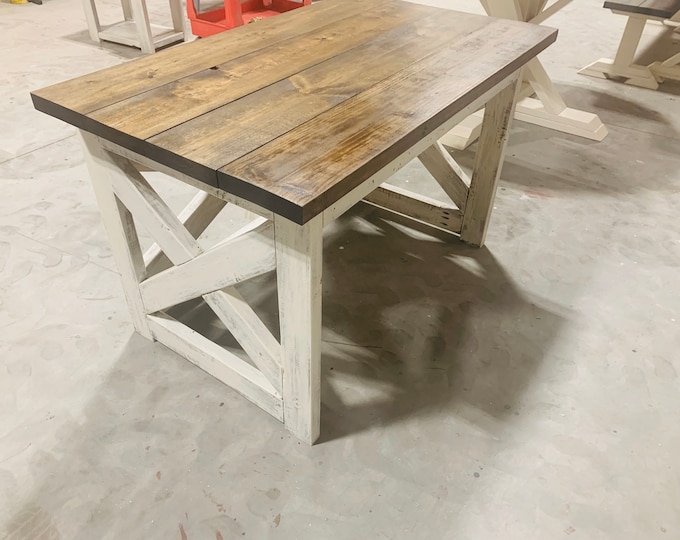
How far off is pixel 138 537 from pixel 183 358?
1.77 feet

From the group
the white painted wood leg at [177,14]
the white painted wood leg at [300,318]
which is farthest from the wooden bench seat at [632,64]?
Result: the white painted wood leg at [300,318]

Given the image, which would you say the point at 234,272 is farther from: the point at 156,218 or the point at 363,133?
the point at 363,133

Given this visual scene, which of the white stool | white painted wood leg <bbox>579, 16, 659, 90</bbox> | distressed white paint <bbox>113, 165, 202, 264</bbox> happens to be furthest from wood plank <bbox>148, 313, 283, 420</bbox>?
white painted wood leg <bbox>579, 16, 659, 90</bbox>

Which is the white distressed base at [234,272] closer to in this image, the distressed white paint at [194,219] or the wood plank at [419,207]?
the distressed white paint at [194,219]

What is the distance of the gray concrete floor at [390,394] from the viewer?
128cm

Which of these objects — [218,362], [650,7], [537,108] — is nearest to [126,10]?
[537,108]

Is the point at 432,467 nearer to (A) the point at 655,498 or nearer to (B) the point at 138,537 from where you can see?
(A) the point at 655,498

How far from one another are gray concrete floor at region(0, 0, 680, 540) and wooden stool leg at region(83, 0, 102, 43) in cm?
201

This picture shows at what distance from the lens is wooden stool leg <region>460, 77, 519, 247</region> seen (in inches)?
73.2

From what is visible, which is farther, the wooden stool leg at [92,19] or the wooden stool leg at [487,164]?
the wooden stool leg at [92,19]

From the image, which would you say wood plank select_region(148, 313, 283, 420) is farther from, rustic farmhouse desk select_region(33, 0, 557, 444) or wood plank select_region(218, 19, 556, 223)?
wood plank select_region(218, 19, 556, 223)

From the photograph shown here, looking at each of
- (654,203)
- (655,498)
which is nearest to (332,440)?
(655,498)

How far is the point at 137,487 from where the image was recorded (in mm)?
1311

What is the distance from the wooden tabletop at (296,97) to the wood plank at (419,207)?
66cm
